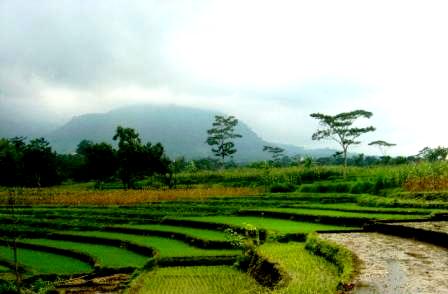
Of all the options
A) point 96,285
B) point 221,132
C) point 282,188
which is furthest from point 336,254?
point 221,132

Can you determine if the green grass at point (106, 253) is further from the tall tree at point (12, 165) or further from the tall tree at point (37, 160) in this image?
the tall tree at point (37, 160)

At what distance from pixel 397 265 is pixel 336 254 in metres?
1.50

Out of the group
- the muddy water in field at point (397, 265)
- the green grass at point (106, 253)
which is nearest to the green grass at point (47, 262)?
the green grass at point (106, 253)

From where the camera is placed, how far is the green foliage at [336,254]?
28.0ft

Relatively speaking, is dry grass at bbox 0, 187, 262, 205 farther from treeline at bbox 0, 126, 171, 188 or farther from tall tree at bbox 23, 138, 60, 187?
tall tree at bbox 23, 138, 60, 187

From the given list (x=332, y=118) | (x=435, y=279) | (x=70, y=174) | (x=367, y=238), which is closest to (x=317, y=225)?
(x=367, y=238)

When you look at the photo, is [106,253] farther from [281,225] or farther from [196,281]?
[281,225]

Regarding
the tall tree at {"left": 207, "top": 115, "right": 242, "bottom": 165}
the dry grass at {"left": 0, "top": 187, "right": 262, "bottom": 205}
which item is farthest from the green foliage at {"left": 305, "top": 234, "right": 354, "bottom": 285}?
Result: the tall tree at {"left": 207, "top": 115, "right": 242, "bottom": 165}

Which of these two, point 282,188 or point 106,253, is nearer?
point 106,253

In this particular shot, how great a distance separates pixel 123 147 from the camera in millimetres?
43719

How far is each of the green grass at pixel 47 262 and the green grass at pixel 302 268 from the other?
603 centimetres

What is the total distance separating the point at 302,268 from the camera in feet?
32.9

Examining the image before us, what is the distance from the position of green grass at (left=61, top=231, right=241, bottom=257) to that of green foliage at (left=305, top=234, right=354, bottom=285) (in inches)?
146

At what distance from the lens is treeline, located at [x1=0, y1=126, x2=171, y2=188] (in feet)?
142
